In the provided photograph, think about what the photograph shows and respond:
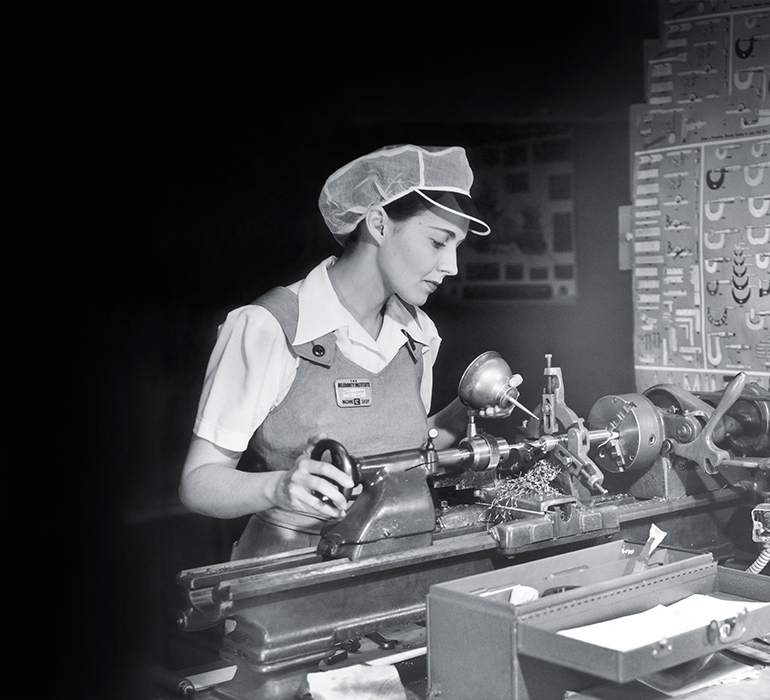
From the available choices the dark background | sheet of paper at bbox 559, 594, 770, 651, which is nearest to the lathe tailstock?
sheet of paper at bbox 559, 594, 770, 651

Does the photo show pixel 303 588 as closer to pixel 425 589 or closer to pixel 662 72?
pixel 425 589

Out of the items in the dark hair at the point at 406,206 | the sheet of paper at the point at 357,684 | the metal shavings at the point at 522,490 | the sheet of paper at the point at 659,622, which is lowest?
the sheet of paper at the point at 357,684

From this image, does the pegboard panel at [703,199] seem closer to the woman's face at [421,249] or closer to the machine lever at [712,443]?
the machine lever at [712,443]

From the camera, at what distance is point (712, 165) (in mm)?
3104

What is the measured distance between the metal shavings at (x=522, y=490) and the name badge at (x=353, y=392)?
0.41 metres

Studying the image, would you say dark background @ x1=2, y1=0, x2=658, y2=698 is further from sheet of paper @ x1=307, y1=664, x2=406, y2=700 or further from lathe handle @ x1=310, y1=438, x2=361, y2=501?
sheet of paper @ x1=307, y1=664, x2=406, y2=700

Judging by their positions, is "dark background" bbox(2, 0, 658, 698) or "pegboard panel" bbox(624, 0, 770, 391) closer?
"dark background" bbox(2, 0, 658, 698)

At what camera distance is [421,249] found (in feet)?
7.80

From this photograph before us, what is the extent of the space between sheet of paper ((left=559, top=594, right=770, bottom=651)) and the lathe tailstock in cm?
36

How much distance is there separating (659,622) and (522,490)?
22.4 inches

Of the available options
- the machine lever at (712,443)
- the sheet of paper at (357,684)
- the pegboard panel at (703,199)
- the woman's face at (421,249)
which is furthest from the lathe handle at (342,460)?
the pegboard panel at (703,199)

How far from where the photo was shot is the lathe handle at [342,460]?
1799 mm

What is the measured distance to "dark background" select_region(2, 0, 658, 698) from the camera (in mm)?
2814

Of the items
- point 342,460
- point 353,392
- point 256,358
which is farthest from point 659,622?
point 256,358
